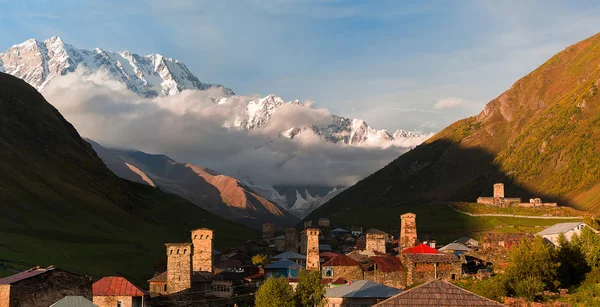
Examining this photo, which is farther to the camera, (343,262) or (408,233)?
(408,233)

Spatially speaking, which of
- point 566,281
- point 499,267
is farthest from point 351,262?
point 566,281

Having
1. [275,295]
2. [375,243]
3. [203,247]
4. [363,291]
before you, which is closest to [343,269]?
[275,295]

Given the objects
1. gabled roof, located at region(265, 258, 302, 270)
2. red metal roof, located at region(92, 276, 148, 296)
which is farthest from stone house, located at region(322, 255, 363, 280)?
red metal roof, located at region(92, 276, 148, 296)

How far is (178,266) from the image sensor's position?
96938mm

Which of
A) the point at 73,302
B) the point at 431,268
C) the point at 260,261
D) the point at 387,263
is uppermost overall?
the point at 260,261

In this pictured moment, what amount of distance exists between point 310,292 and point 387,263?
19115 mm

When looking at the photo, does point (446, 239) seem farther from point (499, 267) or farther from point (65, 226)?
point (65, 226)

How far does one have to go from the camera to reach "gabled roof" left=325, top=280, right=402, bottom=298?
79562mm

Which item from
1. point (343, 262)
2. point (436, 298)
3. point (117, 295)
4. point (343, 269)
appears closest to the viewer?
point (436, 298)

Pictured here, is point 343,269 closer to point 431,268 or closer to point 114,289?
point 431,268

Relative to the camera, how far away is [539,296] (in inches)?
3118

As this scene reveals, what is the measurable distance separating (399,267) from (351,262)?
7303mm

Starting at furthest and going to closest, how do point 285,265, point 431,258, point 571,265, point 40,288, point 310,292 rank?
point 285,265 < point 431,258 < point 571,265 < point 310,292 < point 40,288

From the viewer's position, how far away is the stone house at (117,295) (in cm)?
8481
